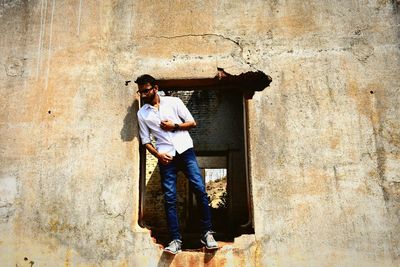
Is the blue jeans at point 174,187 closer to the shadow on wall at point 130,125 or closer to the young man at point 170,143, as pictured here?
the young man at point 170,143

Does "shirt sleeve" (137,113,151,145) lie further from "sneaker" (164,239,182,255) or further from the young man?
"sneaker" (164,239,182,255)

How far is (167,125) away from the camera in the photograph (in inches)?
144

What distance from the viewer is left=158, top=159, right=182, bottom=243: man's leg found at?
3551 mm

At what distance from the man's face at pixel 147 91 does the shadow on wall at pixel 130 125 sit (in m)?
0.24

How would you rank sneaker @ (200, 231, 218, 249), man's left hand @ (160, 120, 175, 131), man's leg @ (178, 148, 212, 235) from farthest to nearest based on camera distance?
man's left hand @ (160, 120, 175, 131)
man's leg @ (178, 148, 212, 235)
sneaker @ (200, 231, 218, 249)

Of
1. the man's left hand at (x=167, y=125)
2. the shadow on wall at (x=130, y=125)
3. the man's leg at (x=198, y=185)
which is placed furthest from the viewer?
the shadow on wall at (x=130, y=125)

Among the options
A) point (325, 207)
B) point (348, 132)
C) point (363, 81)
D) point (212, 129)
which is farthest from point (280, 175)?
point (212, 129)

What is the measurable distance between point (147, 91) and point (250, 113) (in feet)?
3.67

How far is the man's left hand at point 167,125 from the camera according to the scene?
3.65 metres

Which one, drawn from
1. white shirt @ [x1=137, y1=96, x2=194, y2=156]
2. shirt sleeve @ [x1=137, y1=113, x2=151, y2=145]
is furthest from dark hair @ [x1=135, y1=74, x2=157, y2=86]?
shirt sleeve @ [x1=137, y1=113, x2=151, y2=145]

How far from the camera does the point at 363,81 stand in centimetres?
378

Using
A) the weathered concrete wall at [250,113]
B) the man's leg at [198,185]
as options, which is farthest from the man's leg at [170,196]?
the weathered concrete wall at [250,113]

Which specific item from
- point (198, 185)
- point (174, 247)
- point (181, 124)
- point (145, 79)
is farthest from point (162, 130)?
point (174, 247)

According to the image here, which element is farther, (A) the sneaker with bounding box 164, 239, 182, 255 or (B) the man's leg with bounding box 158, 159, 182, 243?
(B) the man's leg with bounding box 158, 159, 182, 243
